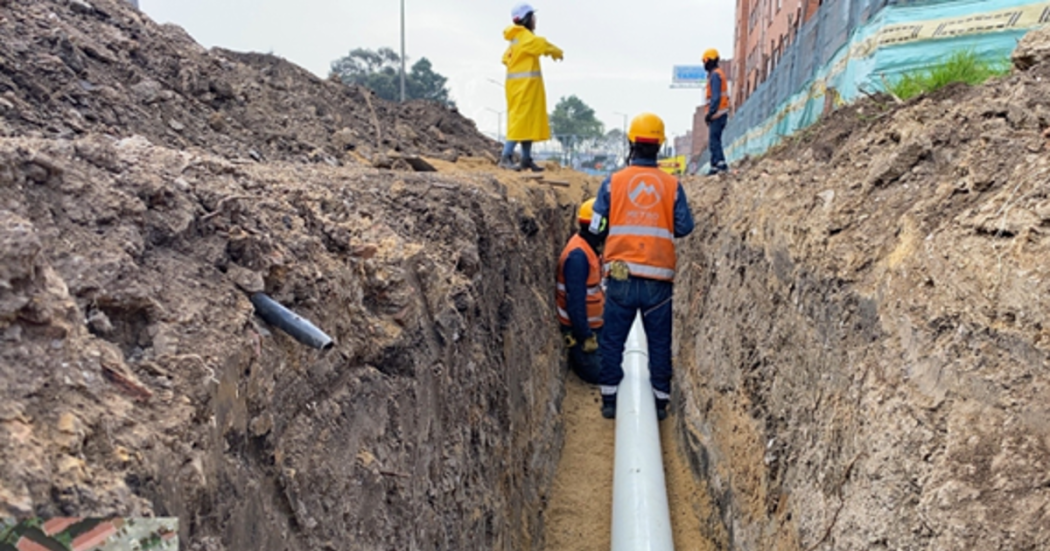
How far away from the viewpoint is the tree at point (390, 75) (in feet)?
126

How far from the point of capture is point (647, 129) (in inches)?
212

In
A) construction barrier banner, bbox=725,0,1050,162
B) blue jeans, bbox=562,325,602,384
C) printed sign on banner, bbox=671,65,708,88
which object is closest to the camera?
construction barrier banner, bbox=725,0,1050,162

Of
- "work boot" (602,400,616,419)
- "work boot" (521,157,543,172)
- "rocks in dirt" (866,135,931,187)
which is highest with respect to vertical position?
"work boot" (521,157,543,172)

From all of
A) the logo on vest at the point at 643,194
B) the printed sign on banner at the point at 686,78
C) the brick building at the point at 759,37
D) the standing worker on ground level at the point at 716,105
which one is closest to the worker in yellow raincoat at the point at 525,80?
the standing worker on ground level at the point at 716,105

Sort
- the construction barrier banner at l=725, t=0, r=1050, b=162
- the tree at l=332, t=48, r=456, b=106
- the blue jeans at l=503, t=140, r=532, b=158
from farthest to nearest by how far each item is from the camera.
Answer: the tree at l=332, t=48, r=456, b=106 → the blue jeans at l=503, t=140, r=532, b=158 → the construction barrier banner at l=725, t=0, r=1050, b=162

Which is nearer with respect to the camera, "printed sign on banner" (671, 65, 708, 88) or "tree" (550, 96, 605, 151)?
"printed sign on banner" (671, 65, 708, 88)

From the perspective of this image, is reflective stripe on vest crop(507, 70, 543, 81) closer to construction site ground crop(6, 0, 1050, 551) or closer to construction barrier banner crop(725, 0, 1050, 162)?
construction barrier banner crop(725, 0, 1050, 162)

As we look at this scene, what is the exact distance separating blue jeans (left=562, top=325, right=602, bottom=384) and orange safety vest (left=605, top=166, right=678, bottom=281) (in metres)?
1.74

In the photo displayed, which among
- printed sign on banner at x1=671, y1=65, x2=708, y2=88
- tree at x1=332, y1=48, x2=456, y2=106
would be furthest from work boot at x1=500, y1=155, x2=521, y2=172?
printed sign on banner at x1=671, y1=65, x2=708, y2=88

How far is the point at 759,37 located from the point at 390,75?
21.1 meters

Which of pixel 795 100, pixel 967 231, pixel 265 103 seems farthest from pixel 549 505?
pixel 795 100

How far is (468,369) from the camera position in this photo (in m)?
3.41

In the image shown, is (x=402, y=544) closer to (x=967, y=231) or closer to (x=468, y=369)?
(x=468, y=369)

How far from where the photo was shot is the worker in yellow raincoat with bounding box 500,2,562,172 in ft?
25.0
